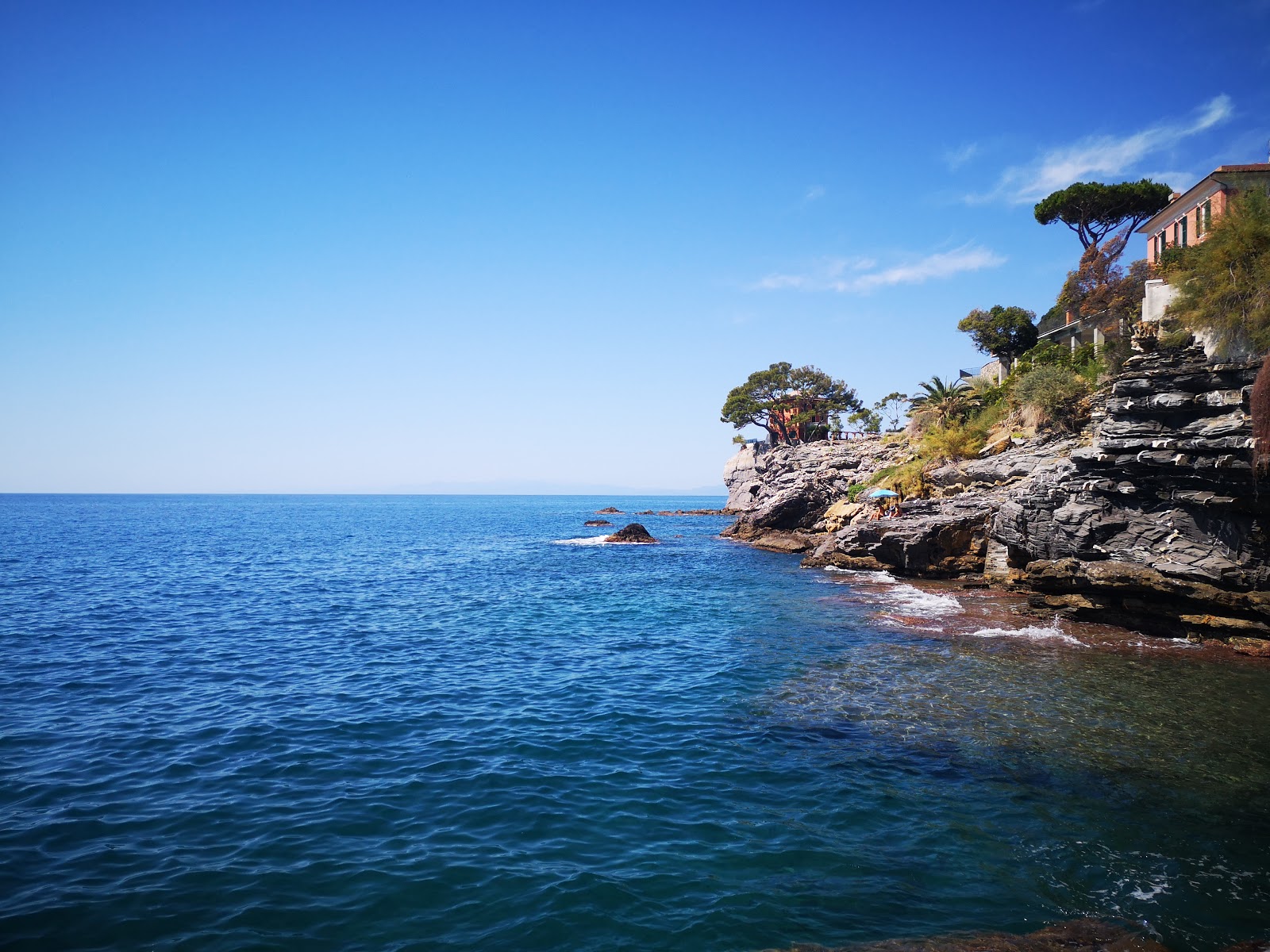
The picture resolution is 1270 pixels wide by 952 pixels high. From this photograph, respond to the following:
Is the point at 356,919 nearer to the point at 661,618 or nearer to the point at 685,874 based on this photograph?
the point at 685,874

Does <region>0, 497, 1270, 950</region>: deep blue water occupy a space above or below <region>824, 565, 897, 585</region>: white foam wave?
above

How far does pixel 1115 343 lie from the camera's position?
31.2 m

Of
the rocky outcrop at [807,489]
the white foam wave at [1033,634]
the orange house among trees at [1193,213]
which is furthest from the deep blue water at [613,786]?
the rocky outcrop at [807,489]

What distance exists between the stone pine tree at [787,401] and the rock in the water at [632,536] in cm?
2795

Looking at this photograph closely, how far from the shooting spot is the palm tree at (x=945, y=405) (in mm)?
47750

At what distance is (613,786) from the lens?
35.2 ft

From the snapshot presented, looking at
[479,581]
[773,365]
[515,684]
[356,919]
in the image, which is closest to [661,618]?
[515,684]

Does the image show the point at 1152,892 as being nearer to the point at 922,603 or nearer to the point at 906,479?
the point at 922,603

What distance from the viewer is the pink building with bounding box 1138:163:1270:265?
97.8 ft

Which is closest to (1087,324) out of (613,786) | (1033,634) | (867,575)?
(867,575)

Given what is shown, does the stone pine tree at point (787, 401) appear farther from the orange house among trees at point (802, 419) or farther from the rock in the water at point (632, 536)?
the rock in the water at point (632, 536)

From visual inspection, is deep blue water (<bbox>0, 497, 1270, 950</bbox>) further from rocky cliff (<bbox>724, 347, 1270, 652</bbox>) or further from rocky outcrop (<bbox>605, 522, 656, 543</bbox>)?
rocky outcrop (<bbox>605, 522, 656, 543</bbox>)

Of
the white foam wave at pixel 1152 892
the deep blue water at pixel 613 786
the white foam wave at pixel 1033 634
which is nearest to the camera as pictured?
the deep blue water at pixel 613 786

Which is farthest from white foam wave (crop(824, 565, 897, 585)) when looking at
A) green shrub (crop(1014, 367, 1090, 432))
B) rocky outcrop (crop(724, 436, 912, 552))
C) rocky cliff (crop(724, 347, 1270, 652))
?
green shrub (crop(1014, 367, 1090, 432))
